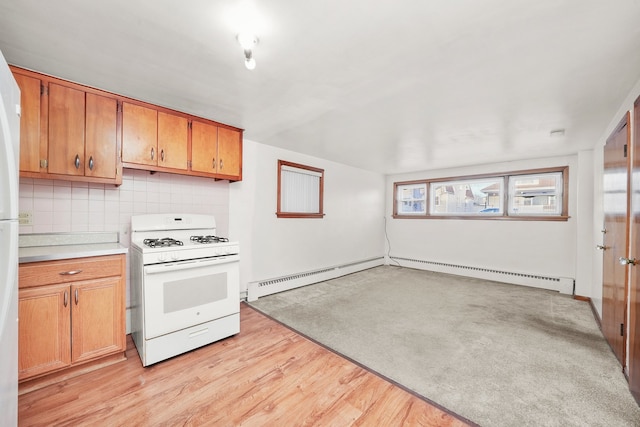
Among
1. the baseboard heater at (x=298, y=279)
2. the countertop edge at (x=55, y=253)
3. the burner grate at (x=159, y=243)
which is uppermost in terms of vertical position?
the burner grate at (x=159, y=243)

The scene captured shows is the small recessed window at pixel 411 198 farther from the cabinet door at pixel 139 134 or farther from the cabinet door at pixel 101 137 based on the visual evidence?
the cabinet door at pixel 101 137

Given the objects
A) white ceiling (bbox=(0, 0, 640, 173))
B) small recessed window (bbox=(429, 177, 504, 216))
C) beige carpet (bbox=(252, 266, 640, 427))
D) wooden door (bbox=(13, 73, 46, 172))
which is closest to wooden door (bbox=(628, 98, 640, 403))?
beige carpet (bbox=(252, 266, 640, 427))

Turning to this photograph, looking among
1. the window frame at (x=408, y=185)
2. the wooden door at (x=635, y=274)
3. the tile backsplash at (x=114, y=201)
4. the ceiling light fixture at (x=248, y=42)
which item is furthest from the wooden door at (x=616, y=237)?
the tile backsplash at (x=114, y=201)

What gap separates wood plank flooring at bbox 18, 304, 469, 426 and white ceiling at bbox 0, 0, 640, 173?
224cm

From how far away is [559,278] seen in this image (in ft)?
13.5

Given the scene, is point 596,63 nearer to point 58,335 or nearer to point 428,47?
point 428,47

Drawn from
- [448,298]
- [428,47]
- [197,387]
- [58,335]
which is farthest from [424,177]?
[58,335]

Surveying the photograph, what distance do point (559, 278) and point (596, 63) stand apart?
3.75 m

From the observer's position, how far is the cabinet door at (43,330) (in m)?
1.69

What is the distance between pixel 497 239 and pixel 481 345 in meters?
3.01

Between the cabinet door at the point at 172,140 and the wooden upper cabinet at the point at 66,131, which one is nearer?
the wooden upper cabinet at the point at 66,131

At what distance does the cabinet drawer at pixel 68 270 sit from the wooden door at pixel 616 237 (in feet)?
12.9

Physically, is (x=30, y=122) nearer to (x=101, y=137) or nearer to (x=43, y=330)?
(x=101, y=137)

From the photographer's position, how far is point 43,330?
175 cm
